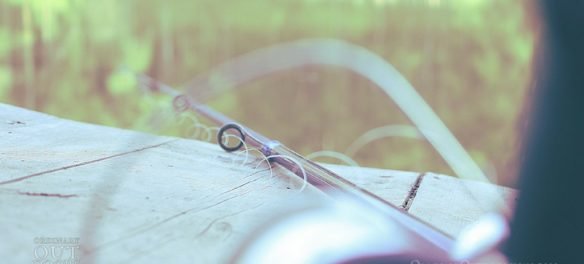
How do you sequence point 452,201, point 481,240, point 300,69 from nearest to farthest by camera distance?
point 481,240 → point 452,201 → point 300,69

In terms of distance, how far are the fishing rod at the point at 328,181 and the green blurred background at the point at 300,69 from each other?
1.00 m

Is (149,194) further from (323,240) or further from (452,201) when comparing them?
(452,201)

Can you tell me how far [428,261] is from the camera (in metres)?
0.58

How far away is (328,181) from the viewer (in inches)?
36.1

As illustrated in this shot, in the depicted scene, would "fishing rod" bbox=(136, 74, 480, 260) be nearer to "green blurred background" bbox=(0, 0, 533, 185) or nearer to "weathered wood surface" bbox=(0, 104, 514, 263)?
"weathered wood surface" bbox=(0, 104, 514, 263)

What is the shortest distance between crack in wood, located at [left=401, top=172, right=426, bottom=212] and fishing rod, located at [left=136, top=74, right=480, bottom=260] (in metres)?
0.13

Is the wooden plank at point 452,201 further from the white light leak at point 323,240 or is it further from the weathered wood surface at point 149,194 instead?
the white light leak at point 323,240

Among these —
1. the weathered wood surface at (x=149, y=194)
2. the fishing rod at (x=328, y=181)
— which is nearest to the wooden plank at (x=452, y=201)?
the weathered wood surface at (x=149, y=194)

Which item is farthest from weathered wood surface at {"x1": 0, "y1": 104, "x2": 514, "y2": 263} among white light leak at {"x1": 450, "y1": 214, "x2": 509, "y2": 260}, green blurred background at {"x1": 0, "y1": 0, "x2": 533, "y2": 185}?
green blurred background at {"x1": 0, "y1": 0, "x2": 533, "y2": 185}

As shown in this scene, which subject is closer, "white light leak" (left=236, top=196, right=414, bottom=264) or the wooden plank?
"white light leak" (left=236, top=196, right=414, bottom=264)

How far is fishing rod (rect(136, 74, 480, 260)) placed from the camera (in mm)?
609

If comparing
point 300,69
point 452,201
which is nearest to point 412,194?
point 452,201

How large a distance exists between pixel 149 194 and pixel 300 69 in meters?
1.66

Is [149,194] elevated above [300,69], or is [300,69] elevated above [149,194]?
[300,69]
